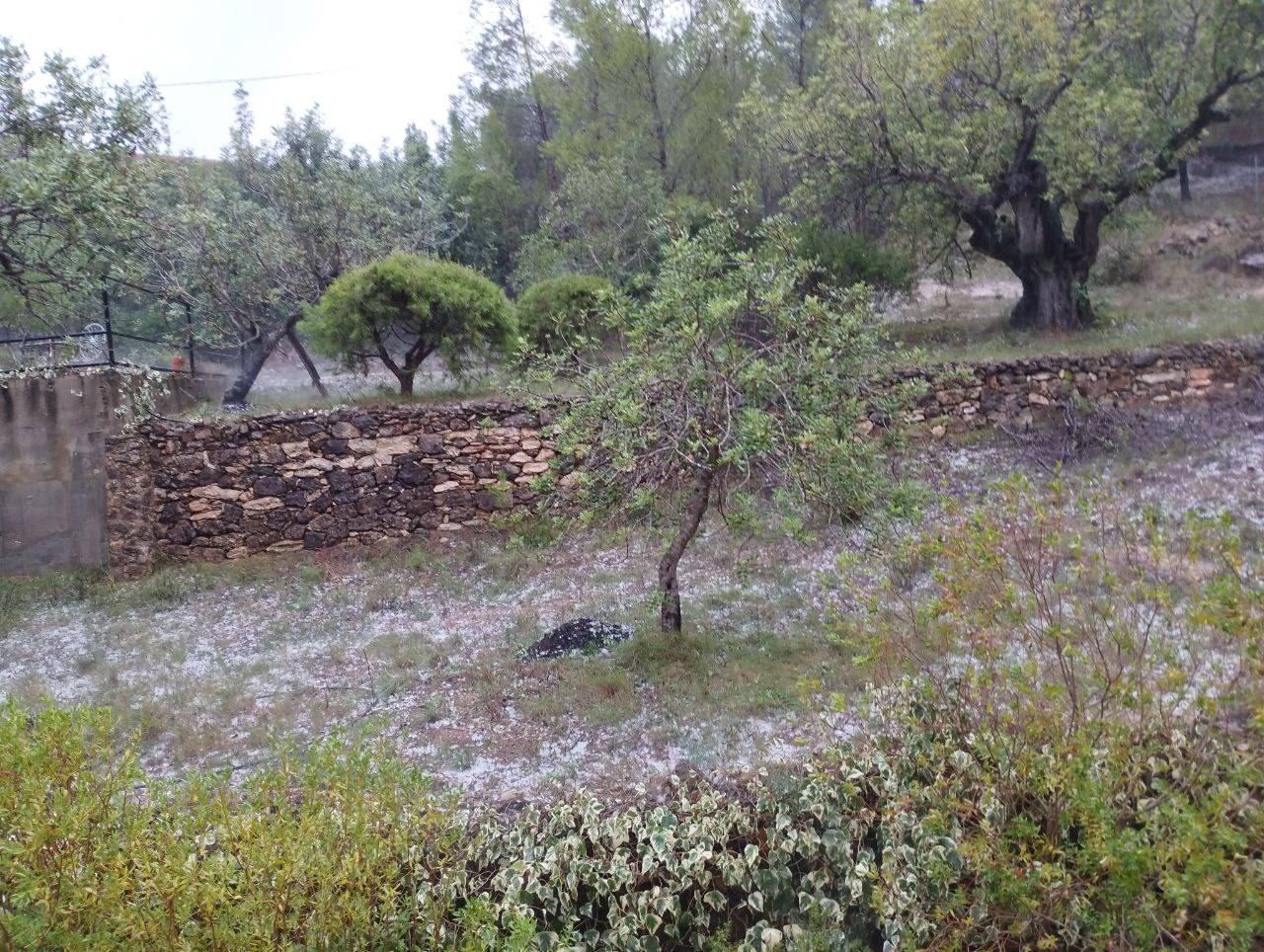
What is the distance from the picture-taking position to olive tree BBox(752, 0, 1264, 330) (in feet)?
39.1

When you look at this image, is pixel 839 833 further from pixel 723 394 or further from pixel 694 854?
pixel 723 394

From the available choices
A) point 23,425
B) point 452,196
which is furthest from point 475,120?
point 23,425

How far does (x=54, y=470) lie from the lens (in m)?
8.73

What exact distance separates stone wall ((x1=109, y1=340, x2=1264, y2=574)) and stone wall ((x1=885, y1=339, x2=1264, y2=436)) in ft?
1.88

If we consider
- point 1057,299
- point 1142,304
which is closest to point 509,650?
point 1057,299

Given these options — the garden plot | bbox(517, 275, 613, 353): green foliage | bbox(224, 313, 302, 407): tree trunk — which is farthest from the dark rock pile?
bbox(224, 313, 302, 407): tree trunk

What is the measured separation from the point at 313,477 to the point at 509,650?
366cm

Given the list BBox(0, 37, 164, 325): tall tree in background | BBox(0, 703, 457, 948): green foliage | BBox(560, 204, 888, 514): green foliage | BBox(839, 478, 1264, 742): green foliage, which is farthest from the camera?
BBox(0, 37, 164, 325): tall tree in background

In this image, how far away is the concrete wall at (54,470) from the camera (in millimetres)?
8648

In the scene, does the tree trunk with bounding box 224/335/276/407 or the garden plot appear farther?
the tree trunk with bounding box 224/335/276/407

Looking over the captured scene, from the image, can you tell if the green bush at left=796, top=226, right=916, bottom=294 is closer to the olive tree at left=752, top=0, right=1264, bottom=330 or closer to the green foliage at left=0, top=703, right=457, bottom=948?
the olive tree at left=752, top=0, right=1264, bottom=330

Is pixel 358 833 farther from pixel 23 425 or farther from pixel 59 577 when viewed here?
pixel 23 425

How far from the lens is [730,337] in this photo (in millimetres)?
5539

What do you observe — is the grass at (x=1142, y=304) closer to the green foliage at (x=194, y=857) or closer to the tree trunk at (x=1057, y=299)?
the tree trunk at (x=1057, y=299)
